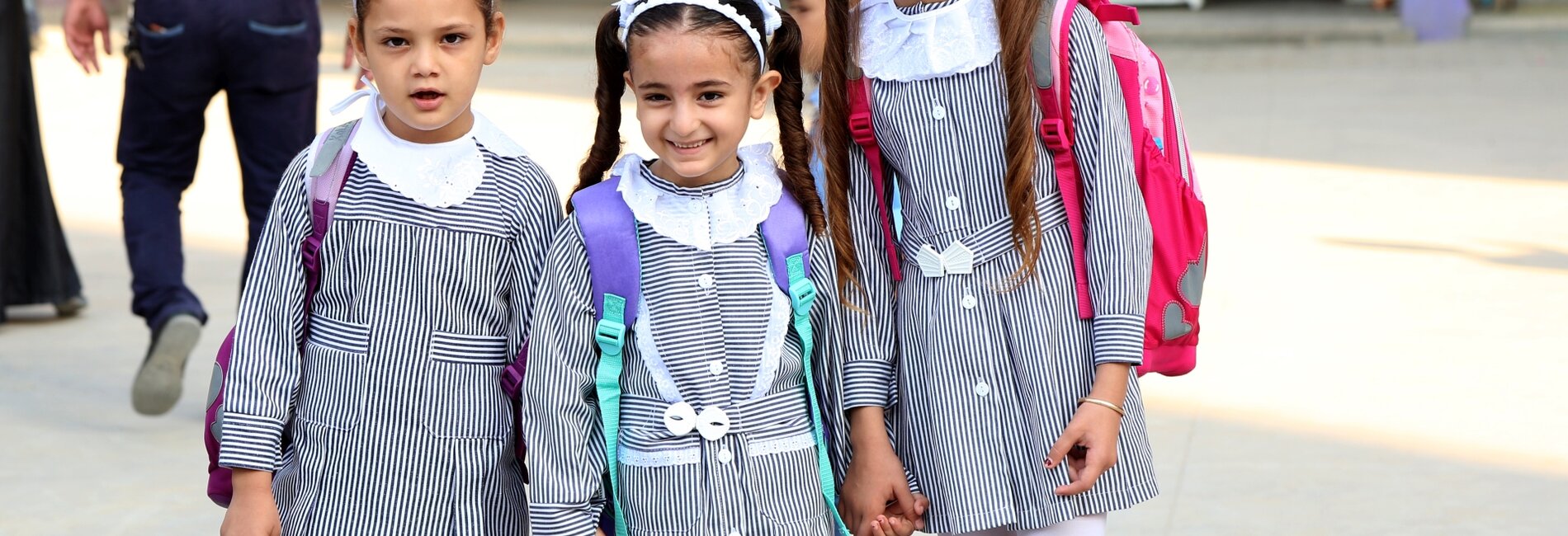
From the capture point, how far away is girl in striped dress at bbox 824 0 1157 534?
7.49 ft

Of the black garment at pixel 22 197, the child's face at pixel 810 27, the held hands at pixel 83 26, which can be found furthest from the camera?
the black garment at pixel 22 197

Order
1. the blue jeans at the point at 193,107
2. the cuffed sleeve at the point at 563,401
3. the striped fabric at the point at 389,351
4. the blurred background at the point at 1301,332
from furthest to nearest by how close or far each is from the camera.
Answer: the blue jeans at the point at 193,107
the blurred background at the point at 1301,332
the striped fabric at the point at 389,351
the cuffed sleeve at the point at 563,401

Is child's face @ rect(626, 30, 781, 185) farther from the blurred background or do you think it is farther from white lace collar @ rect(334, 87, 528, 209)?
the blurred background

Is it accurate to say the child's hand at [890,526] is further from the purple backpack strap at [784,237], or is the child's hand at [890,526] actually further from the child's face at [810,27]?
the child's face at [810,27]

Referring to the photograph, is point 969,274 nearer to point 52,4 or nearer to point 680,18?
point 680,18

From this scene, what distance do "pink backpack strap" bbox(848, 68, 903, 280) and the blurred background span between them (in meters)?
1.49

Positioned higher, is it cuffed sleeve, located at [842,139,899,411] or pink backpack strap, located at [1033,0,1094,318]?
pink backpack strap, located at [1033,0,1094,318]

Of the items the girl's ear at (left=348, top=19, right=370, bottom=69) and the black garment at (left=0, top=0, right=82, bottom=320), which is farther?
the black garment at (left=0, top=0, right=82, bottom=320)

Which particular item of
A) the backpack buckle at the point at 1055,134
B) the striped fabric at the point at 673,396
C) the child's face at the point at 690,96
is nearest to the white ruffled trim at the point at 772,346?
the striped fabric at the point at 673,396

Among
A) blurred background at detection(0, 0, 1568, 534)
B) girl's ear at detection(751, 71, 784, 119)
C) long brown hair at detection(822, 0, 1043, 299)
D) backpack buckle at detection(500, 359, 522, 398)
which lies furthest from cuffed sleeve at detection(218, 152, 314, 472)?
blurred background at detection(0, 0, 1568, 534)

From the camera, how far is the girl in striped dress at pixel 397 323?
2246 millimetres

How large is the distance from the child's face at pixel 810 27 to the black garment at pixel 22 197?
118 inches

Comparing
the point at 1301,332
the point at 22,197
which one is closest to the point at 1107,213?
the point at 1301,332

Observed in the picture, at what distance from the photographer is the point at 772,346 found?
2.21 m
